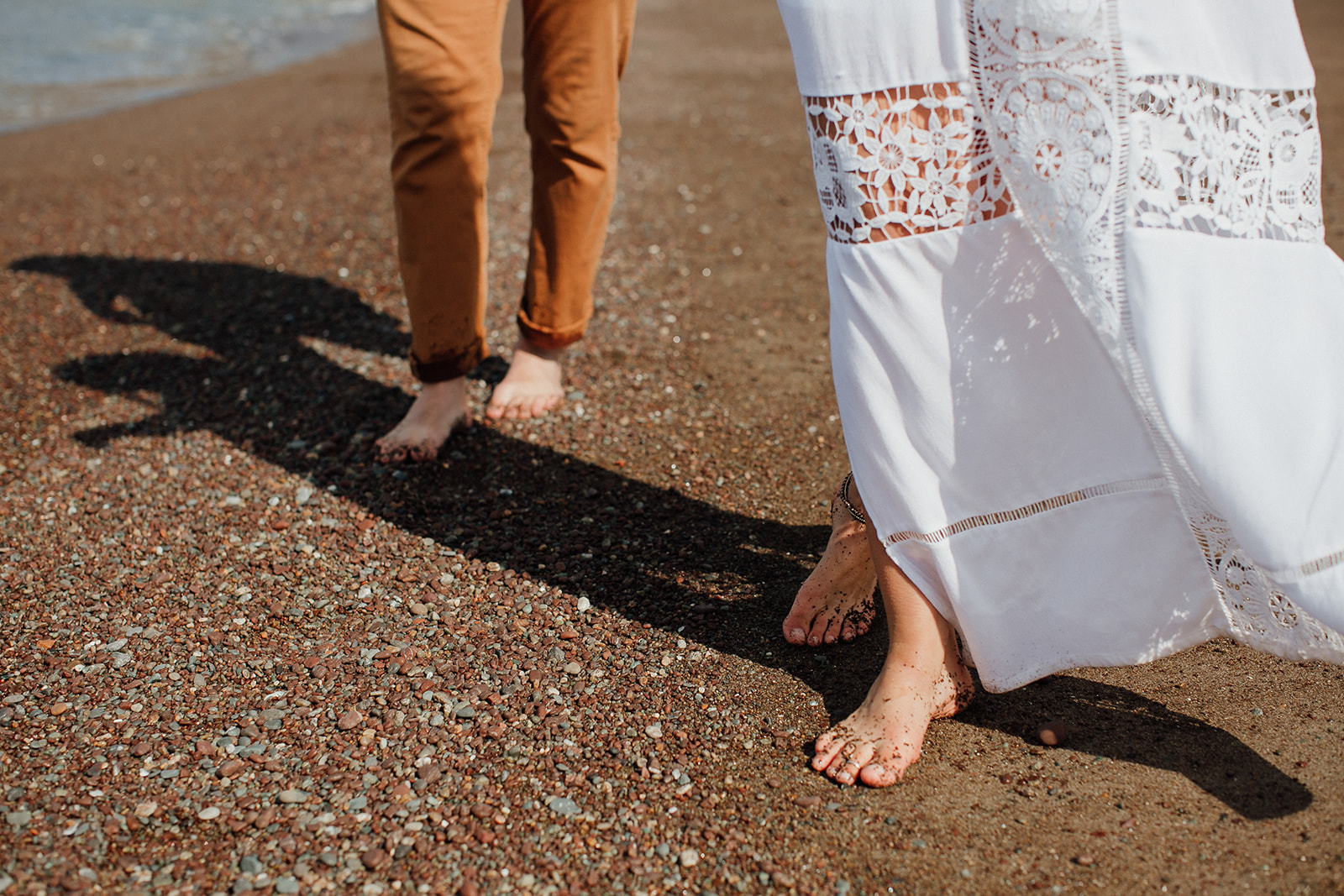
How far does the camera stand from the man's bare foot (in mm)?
3074

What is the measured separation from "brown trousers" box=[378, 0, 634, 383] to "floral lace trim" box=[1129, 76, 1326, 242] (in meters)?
1.65

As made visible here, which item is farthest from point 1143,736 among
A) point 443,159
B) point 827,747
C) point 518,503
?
point 443,159

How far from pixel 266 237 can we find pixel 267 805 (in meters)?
3.76

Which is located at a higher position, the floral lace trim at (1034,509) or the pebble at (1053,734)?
the floral lace trim at (1034,509)

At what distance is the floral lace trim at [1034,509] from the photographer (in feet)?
5.75

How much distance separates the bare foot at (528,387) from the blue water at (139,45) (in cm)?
698

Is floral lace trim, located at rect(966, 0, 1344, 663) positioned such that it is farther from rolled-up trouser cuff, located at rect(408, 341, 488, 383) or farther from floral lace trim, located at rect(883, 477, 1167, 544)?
rolled-up trouser cuff, located at rect(408, 341, 488, 383)

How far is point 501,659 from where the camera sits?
2242mm

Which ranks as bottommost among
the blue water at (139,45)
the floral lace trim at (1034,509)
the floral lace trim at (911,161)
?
the blue water at (139,45)

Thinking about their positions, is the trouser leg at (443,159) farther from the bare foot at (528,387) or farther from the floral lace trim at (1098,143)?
the floral lace trim at (1098,143)

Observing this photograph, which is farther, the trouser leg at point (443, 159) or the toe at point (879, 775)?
the trouser leg at point (443, 159)

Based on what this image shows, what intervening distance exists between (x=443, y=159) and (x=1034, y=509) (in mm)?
1799

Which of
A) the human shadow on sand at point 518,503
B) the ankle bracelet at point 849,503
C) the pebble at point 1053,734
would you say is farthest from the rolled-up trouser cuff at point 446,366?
the pebble at point 1053,734

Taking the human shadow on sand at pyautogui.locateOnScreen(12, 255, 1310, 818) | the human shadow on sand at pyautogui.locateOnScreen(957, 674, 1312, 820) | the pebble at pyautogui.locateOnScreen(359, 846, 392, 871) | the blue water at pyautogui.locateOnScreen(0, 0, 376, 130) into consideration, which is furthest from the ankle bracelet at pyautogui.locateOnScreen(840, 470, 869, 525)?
the blue water at pyautogui.locateOnScreen(0, 0, 376, 130)
